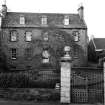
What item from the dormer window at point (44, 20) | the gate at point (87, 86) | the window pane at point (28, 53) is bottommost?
the gate at point (87, 86)

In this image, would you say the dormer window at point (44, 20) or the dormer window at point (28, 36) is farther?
the dormer window at point (44, 20)

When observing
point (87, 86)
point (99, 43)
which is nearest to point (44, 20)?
point (99, 43)

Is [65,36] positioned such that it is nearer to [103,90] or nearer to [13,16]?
[13,16]

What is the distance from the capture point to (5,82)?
14.0m

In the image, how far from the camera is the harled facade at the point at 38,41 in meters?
31.2

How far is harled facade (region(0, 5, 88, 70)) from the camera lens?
1227 inches

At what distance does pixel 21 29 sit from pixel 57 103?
68.7 feet

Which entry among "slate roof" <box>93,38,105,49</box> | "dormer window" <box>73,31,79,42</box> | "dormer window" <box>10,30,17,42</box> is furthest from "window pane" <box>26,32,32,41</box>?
"slate roof" <box>93,38,105,49</box>

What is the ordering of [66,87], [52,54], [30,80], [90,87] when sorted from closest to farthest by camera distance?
[66,87], [90,87], [30,80], [52,54]

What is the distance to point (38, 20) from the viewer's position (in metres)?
32.6

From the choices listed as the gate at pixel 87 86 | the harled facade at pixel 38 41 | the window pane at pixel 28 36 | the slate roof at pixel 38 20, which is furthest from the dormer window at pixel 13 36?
the gate at pixel 87 86

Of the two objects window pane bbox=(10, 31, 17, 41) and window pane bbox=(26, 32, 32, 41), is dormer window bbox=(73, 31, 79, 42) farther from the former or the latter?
window pane bbox=(10, 31, 17, 41)

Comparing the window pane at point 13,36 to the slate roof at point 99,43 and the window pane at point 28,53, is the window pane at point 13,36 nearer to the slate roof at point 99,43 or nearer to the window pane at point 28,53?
the window pane at point 28,53

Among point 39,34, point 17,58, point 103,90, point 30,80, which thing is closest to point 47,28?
point 39,34
